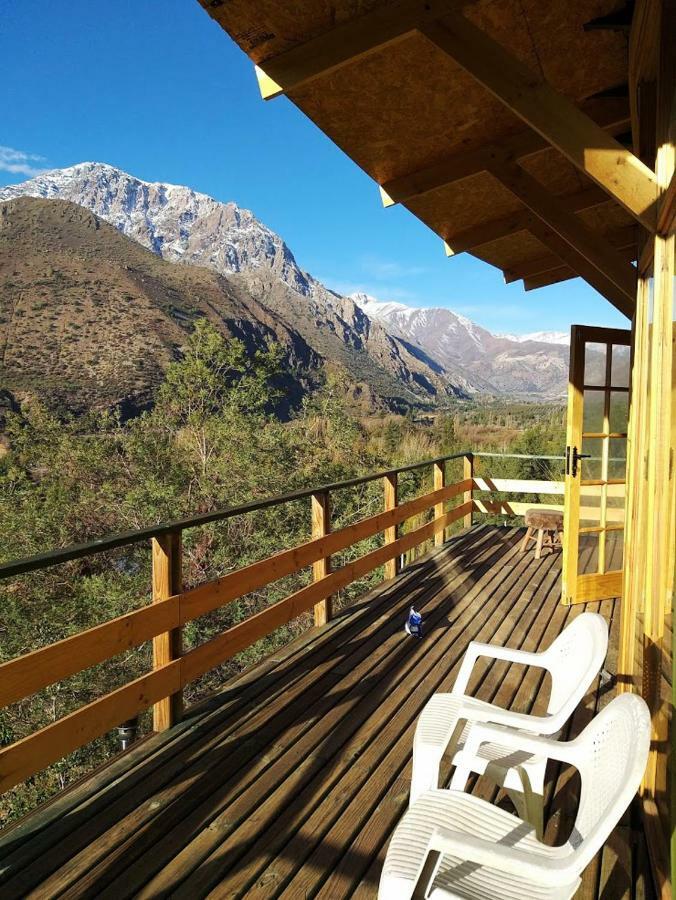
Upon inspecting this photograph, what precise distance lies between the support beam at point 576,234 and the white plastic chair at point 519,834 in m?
2.10

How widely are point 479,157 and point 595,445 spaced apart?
2.05m

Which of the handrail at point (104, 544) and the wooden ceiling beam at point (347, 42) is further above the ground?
the wooden ceiling beam at point (347, 42)

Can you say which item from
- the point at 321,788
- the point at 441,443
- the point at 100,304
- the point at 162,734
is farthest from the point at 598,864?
the point at 100,304

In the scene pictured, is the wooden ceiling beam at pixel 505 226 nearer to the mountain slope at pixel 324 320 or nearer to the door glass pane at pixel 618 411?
the door glass pane at pixel 618 411

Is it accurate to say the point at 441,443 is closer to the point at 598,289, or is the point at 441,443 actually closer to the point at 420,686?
the point at 598,289

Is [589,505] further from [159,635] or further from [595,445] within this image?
[159,635]

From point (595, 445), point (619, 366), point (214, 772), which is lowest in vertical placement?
point (214, 772)

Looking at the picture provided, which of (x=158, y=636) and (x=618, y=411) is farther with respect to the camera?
(x=618, y=411)

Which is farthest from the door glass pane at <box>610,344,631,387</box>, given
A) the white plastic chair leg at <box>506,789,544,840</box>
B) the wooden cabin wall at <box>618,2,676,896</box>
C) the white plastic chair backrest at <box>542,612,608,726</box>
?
the white plastic chair leg at <box>506,789,544,840</box>

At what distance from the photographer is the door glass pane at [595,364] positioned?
153 inches

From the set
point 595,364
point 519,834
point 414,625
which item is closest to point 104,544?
point 519,834

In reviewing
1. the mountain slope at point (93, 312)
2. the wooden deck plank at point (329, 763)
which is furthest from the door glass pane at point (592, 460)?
the mountain slope at point (93, 312)

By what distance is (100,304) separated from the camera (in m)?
43.2

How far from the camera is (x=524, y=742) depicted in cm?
143
